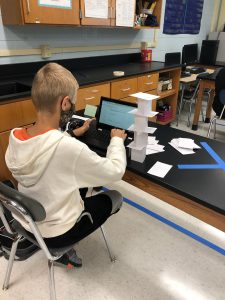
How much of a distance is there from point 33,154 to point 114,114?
2.31 ft

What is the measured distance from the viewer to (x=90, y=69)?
10.2ft

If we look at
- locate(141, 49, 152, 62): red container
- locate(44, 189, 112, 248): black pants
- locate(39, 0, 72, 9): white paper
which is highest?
locate(39, 0, 72, 9): white paper

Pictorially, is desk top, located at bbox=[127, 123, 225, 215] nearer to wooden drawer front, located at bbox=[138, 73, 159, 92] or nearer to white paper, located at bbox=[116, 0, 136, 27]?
wooden drawer front, located at bbox=[138, 73, 159, 92]

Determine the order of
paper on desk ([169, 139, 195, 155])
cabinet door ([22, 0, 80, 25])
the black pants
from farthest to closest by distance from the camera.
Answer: cabinet door ([22, 0, 80, 25]) → paper on desk ([169, 139, 195, 155]) → the black pants

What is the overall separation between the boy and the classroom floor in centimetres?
56

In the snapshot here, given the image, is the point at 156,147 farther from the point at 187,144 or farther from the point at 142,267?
the point at 142,267

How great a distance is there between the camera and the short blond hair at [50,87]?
3.07 ft

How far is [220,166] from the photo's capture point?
1.22m

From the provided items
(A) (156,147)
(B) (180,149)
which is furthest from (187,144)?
(A) (156,147)

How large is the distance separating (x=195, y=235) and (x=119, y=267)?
63 cm

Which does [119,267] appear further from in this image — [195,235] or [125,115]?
[125,115]

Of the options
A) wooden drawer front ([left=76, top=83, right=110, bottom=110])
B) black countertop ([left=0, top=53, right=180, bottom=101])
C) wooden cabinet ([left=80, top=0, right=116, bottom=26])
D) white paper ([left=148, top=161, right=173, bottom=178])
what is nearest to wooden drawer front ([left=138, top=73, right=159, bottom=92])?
→ black countertop ([left=0, top=53, right=180, bottom=101])

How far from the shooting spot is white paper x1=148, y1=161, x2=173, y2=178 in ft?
3.78

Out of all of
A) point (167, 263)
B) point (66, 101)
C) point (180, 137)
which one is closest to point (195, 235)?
point (167, 263)
